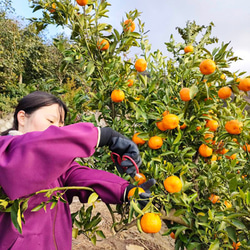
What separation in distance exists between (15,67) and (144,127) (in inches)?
335

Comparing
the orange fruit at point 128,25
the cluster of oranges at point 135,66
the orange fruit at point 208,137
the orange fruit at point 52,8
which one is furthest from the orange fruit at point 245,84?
the orange fruit at point 52,8

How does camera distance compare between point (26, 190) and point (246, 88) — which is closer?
point (26, 190)

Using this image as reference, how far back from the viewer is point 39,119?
114cm

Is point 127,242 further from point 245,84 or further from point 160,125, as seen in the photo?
point 245,84

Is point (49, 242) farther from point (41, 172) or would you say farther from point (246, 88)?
point (246, 88)

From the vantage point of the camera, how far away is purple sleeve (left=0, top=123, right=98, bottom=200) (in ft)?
2.39

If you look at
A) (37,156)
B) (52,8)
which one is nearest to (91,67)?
(52,8)

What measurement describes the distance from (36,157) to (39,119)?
453mm

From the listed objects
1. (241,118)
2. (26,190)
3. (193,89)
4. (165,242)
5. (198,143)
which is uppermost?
(193,89)

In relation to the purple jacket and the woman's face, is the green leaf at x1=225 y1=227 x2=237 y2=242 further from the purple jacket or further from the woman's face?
the woman's face

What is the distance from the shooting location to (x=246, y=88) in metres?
1.13

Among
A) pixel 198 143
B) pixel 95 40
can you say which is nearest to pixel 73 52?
pixel 95 40

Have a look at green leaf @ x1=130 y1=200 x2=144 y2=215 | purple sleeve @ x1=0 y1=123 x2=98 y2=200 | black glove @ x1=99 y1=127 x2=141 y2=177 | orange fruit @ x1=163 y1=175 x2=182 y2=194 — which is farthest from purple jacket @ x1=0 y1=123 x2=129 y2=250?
orange fruit @ x1=163 y1=175 x2=182 y2=194

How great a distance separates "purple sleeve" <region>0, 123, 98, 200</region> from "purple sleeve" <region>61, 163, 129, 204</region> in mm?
369
